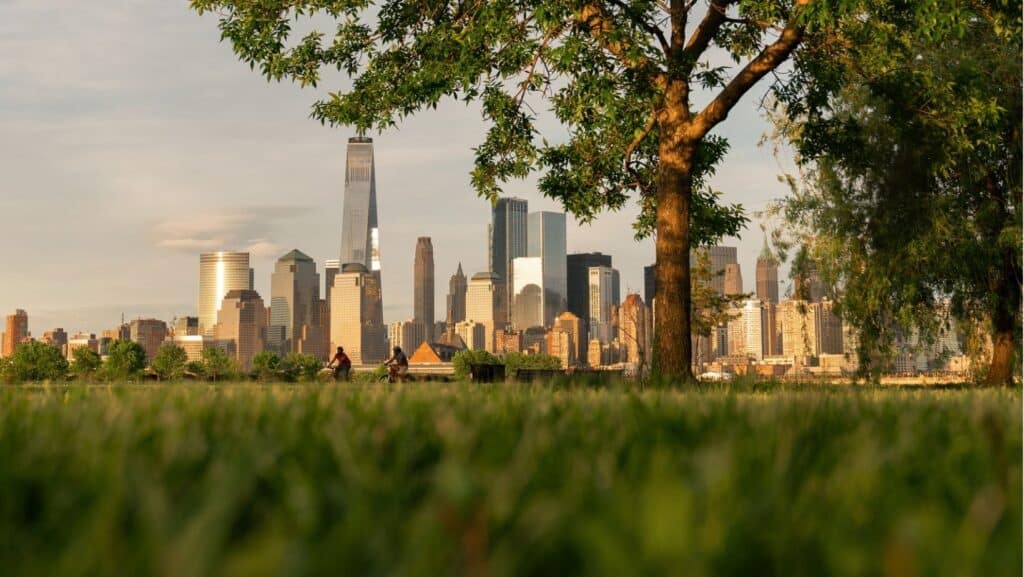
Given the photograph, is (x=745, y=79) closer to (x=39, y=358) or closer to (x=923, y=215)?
(x=923, y=215)

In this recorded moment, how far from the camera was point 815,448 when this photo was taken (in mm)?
2736

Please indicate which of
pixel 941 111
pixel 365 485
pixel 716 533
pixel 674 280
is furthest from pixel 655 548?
pixel 941 111

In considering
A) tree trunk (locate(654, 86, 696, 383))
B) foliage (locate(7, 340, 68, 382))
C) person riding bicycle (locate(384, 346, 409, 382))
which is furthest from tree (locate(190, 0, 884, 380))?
foliage (locate(7, 340, 68, 382))

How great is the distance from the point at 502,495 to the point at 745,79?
18.0 meters

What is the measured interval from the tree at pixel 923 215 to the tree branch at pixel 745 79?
331 centimetres

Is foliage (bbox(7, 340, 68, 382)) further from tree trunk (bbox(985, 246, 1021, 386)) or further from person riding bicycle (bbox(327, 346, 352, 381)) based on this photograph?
tree trunk (bbox(985, 246, 1021, 386))

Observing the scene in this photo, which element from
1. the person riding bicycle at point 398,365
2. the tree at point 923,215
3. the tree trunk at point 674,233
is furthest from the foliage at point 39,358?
the tree trunk at point 674,233

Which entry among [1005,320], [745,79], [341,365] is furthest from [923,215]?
[341,365]

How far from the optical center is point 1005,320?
27578 mm

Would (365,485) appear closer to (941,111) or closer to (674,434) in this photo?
(674,434)

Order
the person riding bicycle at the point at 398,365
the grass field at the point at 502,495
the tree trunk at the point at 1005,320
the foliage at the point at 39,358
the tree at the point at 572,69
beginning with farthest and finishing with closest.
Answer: the foliage at the point at 39,358 < the person riding bicycle at the point at 398,365 < the tree trunk at the point at 1005,320 < the tree at the point at 572,69 < the grass field at the point at 502,495

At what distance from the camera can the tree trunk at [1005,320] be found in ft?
87.8

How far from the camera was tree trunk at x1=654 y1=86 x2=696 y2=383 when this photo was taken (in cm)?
1792

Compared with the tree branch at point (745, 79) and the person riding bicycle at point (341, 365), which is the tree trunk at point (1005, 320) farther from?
the person riding bicycle at point (341, 365)
